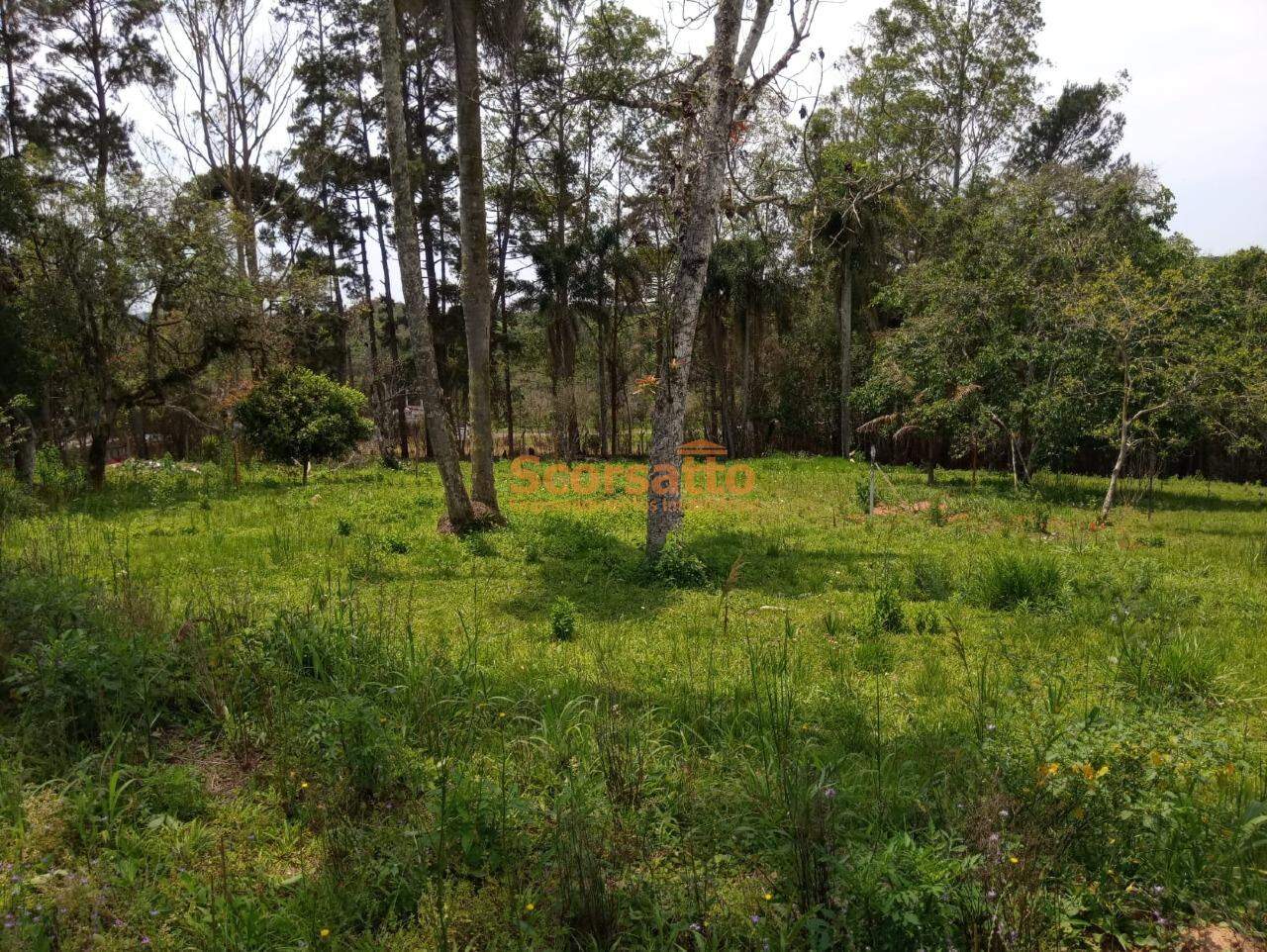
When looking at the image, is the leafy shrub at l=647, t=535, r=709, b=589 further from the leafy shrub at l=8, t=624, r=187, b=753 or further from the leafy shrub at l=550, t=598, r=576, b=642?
the leafy shrub at l=8, t=624, r=187, b=753

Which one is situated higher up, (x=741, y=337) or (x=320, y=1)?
(x=320, y=1)

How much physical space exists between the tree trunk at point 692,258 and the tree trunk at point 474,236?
9.87 feet

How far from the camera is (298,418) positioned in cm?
1494

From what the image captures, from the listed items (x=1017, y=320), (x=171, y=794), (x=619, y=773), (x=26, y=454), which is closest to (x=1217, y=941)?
(x=619, y=773)

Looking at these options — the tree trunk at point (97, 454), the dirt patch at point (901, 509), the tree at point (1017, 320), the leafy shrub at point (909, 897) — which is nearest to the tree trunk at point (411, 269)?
the dirt patch at point (901, 509)

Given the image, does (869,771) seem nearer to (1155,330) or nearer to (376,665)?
(376,665)

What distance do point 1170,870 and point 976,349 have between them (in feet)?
55.9

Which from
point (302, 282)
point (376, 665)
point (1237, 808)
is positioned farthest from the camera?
point (302, 282)

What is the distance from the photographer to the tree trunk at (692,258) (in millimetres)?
7629

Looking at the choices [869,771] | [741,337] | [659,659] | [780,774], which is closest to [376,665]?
[659,659]

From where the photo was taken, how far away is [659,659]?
501 cm

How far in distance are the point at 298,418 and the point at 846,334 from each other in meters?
18.5

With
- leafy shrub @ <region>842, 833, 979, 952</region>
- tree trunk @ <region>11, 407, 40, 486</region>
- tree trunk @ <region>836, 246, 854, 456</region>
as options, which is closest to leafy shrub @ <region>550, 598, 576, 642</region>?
leafy shrub @ <region>842, 833, 979, 952</region>

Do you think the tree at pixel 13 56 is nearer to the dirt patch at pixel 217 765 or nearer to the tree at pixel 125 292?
the tree at pixel 125 292
